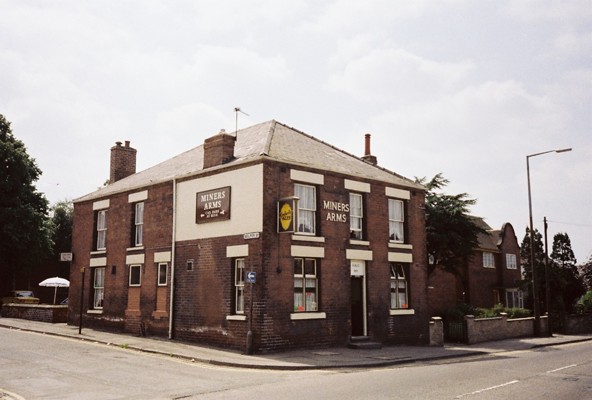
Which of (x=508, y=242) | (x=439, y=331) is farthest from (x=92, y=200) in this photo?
(x=508, y=242)

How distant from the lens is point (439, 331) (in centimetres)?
2319

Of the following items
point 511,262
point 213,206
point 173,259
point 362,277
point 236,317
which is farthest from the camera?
point 511,262

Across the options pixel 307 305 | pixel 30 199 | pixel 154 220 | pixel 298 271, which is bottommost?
pixel 307 305

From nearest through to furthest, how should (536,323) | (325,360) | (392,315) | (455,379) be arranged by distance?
(455,379)
(325,360)
(392,315)
(536,323)

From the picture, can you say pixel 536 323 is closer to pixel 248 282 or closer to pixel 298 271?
pixel 298 271

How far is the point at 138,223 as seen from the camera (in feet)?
78.6

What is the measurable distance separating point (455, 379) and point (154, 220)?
14.5 meters

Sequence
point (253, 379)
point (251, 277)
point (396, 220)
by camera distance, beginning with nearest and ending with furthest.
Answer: point (253, 379) < point (251, 277) < point (396, 220)

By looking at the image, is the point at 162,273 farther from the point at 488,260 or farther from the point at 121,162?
the point at 488,260

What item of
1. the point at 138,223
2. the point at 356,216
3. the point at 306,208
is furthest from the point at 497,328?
the point at 138,223

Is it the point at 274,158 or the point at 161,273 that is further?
the point at 161,273

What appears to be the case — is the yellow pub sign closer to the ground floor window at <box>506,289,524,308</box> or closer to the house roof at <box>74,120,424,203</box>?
the house roof at <box>74,120,424,203</box>

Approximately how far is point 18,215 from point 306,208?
23405 mm

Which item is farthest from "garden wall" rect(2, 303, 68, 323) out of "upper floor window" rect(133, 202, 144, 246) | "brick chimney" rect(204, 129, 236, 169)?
"brick chimney" rect(204, 129, 236, 169)
